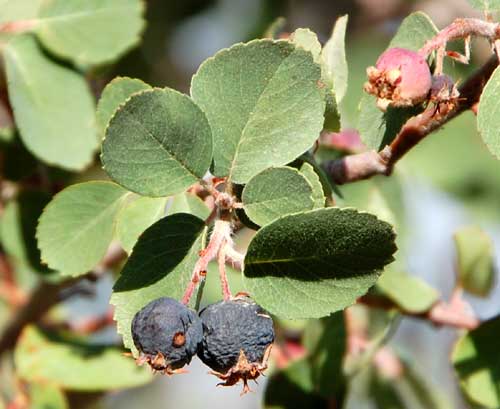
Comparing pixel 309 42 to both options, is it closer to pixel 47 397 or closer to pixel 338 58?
pixel 338 58

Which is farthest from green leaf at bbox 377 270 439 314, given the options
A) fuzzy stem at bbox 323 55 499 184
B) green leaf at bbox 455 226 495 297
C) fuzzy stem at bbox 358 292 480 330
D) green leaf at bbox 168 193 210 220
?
green leaf at bbox 168 193 210 220

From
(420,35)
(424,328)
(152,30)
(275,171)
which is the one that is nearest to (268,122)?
(275,171)

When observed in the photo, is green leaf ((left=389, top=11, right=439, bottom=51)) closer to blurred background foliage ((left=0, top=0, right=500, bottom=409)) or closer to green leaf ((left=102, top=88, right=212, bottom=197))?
green leaf ((left=102, top=88, right=212, bottom=197))

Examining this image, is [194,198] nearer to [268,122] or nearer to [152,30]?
[268,122]

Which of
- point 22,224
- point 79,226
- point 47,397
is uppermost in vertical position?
point 79,226

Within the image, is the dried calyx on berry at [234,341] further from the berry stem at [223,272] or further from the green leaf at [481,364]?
the green leaf at [481,364]

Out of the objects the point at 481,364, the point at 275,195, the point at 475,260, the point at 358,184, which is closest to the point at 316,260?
the point at 275,195
